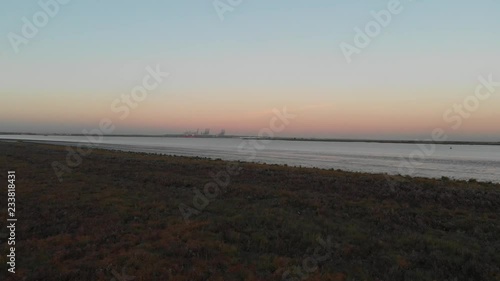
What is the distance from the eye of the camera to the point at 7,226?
1262cm

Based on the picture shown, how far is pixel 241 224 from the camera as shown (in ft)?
45.1

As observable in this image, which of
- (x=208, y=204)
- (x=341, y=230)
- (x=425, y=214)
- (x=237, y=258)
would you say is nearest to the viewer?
(x=237, y=258)

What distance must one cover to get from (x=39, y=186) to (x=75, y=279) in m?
16.8

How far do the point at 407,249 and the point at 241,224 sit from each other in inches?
256

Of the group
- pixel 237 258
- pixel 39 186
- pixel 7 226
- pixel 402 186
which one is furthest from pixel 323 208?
pixel 39 186

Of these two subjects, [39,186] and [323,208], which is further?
[39,186]

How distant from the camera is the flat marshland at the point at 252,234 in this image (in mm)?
9062

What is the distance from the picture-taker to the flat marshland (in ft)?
29.7

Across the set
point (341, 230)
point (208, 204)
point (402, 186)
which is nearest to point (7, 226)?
point (208, 204)

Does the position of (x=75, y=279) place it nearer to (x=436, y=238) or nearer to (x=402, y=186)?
(x=436, y=238)

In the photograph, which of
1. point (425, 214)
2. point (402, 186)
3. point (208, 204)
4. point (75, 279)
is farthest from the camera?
point (402, 186)

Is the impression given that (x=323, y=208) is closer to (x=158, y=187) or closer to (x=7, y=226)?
(x=158, y=187)

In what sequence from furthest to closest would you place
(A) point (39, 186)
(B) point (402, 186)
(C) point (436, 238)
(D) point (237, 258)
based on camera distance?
1. (B) point (402, 186)
2. (A) point (39, 186)
3. (C) point (436, 238)
4. (D) point (237, 258)

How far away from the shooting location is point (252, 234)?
12.3 metres
